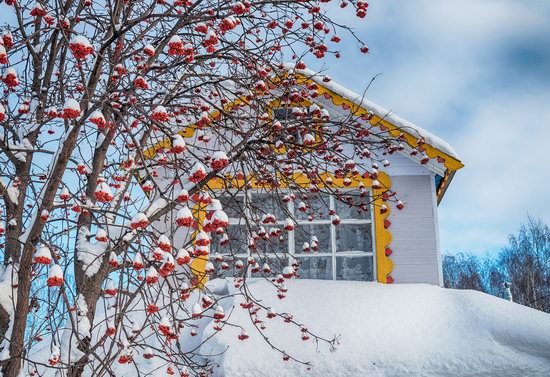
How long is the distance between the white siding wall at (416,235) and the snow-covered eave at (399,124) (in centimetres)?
62

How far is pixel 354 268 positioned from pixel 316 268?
0.66m

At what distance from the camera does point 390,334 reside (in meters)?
7.27

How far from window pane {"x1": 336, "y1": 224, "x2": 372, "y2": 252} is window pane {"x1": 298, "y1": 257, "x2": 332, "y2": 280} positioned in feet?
1.04

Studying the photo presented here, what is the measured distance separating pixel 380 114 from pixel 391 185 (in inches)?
49.6

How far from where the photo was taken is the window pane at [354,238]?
30.1 feet

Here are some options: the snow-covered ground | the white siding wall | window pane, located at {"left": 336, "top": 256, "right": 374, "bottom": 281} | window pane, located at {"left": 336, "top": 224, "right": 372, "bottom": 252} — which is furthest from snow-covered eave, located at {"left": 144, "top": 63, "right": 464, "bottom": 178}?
the snow-covered ground

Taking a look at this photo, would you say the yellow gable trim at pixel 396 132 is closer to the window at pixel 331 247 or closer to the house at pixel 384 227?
the house at pixel 384 227

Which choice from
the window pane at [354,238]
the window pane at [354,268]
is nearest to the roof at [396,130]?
the window pane at [354,238]

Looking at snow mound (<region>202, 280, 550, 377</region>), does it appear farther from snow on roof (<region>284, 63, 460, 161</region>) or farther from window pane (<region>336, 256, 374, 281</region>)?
snow on roof (<region>284, 63, 460, 161</region>)

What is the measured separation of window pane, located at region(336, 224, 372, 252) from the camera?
9172mm

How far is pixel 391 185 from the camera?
9219 millimetres

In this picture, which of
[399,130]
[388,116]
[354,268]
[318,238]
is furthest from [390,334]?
[388,116]

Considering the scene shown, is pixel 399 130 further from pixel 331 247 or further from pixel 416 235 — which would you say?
pixel 331 247

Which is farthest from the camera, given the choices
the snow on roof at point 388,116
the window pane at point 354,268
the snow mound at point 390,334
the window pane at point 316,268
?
the window pane at point 316,268
